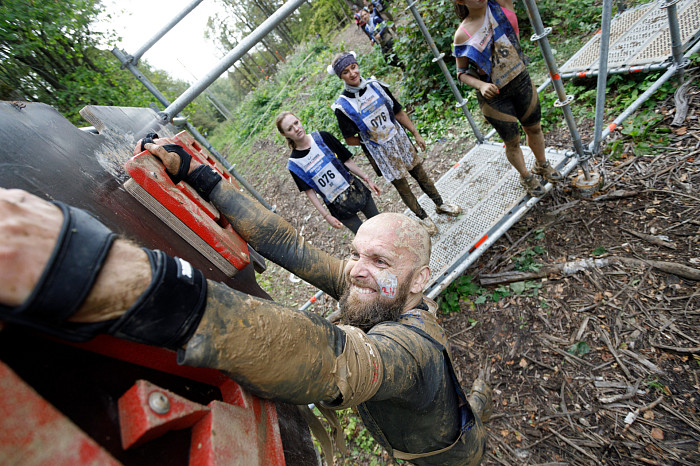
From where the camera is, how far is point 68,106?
8438 millimetres

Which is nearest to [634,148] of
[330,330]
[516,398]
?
[516,398]

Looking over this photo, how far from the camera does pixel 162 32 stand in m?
3.01

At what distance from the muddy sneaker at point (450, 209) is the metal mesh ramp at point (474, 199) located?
2.7 inches

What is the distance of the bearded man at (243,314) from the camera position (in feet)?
2.43

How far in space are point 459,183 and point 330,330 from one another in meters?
4.35

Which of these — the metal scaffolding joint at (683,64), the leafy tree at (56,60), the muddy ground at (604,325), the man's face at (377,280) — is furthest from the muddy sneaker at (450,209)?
the leafy tree at (56,60)

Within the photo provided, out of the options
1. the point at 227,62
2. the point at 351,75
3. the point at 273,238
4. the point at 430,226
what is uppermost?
the point at 227,62

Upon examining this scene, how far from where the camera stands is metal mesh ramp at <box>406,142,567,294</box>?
4.08 metres

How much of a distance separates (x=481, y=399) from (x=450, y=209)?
2508 millimetres

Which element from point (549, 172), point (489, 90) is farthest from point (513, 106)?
point (549, 172)

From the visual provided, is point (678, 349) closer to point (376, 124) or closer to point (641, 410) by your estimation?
point (641, 410)

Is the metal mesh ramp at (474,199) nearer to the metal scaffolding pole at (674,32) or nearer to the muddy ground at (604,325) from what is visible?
the muddy ground at (604,325)

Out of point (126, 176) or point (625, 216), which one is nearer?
point (126, 176)

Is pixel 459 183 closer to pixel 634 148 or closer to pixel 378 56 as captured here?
pixel 634 148
